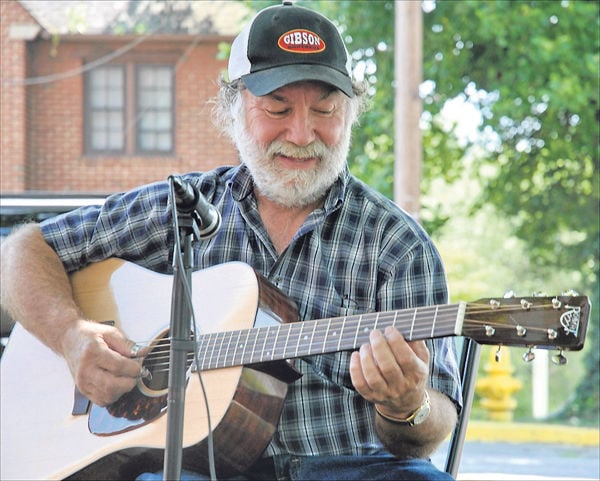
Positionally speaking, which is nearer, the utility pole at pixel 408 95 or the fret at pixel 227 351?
the fret at pixel 227 351

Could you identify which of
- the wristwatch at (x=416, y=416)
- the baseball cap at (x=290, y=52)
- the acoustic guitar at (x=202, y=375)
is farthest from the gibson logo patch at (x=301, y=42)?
the wristwatch at (x=416, y=416)

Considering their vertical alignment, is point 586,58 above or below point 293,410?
above

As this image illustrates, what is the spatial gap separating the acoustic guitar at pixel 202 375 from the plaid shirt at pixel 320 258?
0.45ft

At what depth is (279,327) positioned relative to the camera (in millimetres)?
2055

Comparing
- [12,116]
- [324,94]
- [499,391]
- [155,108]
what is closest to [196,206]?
[324,94]

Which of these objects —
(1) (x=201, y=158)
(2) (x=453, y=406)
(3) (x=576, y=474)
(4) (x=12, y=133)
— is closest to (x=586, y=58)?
(3) (x=576, y=474)

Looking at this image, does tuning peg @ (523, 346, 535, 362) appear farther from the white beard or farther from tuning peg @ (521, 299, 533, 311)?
the white beard

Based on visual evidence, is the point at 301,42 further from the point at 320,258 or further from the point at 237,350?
the point at 237,350

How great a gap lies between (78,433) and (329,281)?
0.67 meters

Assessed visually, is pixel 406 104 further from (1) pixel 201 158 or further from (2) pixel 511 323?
(1) pixel 201 158

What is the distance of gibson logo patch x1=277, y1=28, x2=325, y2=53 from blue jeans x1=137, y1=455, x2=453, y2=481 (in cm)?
96

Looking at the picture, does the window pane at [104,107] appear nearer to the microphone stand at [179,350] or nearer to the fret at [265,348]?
the fret at [265,348]

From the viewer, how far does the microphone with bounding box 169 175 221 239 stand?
1.67 metres

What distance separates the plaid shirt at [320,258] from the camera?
223 centimetres
